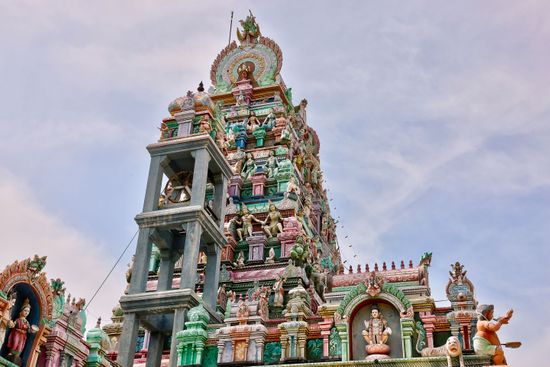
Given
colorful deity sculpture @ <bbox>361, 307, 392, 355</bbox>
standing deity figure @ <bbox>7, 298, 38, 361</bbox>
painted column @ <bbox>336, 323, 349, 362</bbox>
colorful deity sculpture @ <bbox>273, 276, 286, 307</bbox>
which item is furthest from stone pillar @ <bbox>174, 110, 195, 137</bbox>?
colorful deity sculpture @ <bbox>361, 307, 392, 355</bbox>

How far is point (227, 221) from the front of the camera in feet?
130

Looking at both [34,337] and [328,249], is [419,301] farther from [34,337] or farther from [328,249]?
[328,249]

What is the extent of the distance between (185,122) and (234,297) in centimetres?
800

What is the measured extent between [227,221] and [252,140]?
8.07m

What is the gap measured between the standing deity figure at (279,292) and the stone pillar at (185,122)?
8333 mm

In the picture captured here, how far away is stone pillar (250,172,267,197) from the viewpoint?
4134cm

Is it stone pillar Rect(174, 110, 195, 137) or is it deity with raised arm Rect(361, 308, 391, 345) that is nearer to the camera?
deity with raised arm Rect(361, 308, 391, 345)

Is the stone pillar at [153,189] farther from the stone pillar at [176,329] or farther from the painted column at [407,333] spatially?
the painted column at [407,333]

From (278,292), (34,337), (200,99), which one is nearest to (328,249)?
(278,292)

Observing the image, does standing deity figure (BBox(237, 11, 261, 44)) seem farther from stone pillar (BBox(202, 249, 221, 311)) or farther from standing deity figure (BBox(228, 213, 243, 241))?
stone pillar (BBox(202, 249, 221, 311))

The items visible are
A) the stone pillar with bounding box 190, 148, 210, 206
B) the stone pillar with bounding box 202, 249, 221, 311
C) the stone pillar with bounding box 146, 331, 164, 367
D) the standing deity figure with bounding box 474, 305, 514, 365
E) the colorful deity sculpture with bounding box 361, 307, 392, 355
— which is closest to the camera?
the standing deity figure with bounding box 474, 305, 514, 365

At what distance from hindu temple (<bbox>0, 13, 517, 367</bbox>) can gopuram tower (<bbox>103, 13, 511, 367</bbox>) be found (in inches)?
2.1

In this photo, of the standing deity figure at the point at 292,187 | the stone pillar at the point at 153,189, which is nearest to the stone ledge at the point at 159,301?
the stone pillar at the point at 153,189

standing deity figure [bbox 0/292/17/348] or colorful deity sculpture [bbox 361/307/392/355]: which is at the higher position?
colorful deity sculpture [bbox 361/307/392/355]
